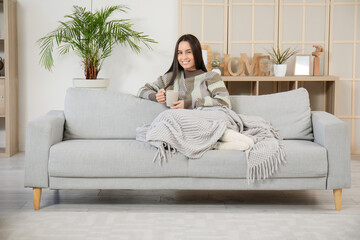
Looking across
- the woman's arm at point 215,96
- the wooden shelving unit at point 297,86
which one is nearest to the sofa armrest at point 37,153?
the woman's arm at point 215,96

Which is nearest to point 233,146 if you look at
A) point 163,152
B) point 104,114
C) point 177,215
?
point 163,152

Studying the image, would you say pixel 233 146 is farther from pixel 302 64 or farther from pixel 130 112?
pixel 302 64

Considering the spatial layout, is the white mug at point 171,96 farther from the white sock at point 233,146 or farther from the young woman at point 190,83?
the white sock at point 233,146

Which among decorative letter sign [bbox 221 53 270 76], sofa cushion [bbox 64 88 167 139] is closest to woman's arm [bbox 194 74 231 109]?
sofa cushion [bbox 64 88 167 139]

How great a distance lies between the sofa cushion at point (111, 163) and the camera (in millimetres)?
3010

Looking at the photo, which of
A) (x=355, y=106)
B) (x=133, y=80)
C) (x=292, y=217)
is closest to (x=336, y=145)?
(x=292, y=217)

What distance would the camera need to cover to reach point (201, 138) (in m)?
3.06

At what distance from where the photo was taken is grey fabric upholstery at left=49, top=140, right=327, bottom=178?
118 inches

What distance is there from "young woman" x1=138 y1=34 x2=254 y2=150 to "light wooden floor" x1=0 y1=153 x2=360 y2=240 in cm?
62

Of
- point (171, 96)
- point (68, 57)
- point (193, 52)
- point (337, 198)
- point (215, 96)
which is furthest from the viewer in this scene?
point (68, 57)

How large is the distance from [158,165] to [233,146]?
0.45 meters

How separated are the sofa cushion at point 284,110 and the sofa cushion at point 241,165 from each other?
44 cm

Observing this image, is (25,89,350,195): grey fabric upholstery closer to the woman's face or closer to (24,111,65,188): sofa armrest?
(24,111,65,188): sofa armrest

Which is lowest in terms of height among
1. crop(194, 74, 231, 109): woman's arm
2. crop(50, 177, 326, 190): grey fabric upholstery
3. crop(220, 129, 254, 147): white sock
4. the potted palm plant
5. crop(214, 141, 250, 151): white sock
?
crop(50, 177, 326, 190): grey fabric upholstery
